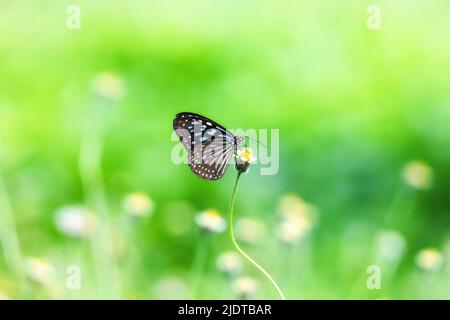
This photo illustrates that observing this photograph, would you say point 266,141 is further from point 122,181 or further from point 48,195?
point 48,195

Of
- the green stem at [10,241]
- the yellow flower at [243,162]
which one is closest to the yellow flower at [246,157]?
the yellow flower at [243,162]

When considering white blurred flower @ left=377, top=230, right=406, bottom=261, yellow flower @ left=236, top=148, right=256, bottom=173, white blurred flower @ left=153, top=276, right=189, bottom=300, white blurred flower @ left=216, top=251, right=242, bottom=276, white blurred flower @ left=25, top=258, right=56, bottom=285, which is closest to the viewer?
yellow flower @ left=236, top=148, right=256, bottom=173

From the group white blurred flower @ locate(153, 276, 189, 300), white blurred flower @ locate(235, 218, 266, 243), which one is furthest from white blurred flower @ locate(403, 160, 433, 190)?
white blurred flower @ locate(153, 276, 189, 300)

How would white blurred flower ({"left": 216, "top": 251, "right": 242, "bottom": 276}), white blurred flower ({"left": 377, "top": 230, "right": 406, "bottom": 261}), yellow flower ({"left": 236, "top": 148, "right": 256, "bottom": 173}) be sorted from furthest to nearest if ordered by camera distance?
white blurred flower ({"left": 377, "top": 230, "right": 406, "bottom": 261})
white blurred flower ({"left": 216, "top": 251, "right": 242, "bottom": 276})
yellow flower ({"left": 236, "top": 148, "right": 256, "bottom": 173})

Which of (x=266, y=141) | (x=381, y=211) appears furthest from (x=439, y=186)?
(x=266, y=141)

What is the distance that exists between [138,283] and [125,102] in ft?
2.00

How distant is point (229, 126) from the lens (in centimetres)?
169

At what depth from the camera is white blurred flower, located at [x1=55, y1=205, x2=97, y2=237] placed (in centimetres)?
123

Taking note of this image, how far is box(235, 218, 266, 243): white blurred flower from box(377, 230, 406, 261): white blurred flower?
0.97ft

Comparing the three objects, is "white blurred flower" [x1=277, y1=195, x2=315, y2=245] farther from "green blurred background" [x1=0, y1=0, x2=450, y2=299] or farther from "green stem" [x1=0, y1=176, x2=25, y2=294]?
"green stem" [x1=0, y1=176, x2=25, y2=294]

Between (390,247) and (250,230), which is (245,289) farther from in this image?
(390,247)

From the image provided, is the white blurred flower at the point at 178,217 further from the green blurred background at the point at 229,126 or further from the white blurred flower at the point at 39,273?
the white blurred flower at the point at 39,273

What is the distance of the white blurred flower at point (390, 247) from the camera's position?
1.46 m

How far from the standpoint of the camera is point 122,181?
1625mm
